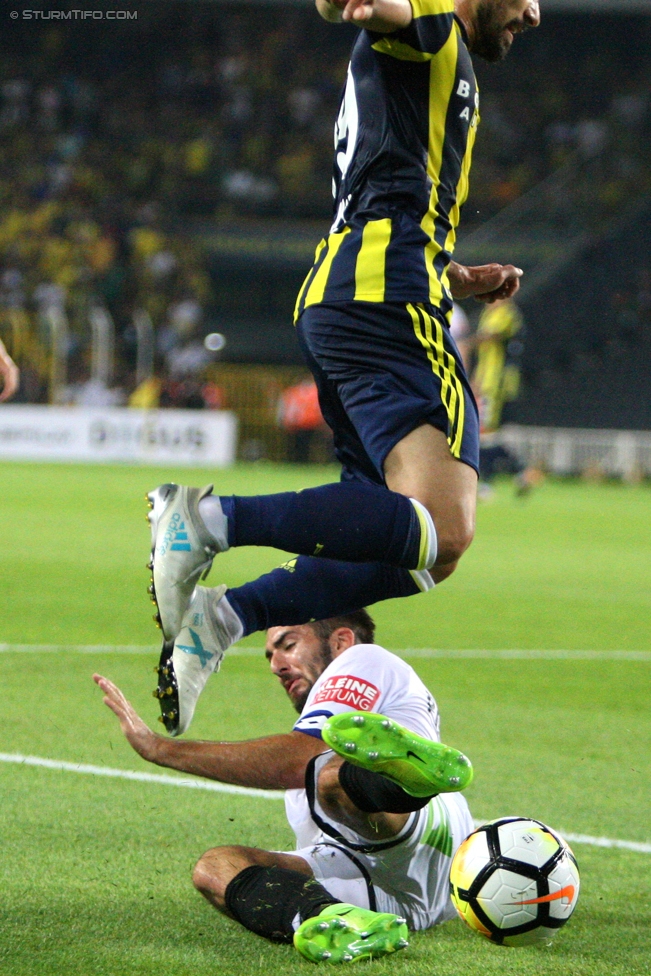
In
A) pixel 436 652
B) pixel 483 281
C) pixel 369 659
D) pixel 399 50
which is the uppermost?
pixel 399 50

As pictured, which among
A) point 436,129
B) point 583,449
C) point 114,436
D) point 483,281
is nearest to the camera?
point 436,129

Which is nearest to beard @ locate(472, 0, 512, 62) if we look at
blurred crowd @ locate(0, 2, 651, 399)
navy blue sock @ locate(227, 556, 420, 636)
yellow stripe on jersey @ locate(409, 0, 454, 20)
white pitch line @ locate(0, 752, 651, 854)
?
yellow stripe on jersey @ locate(409, 0, 454, 20)

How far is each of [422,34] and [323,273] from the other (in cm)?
68

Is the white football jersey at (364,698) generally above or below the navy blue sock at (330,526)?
below

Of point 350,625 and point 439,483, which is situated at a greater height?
point 439,483

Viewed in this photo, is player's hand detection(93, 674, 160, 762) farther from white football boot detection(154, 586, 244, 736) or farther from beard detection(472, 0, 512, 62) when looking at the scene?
beard detection(472, 0, 512, 62)

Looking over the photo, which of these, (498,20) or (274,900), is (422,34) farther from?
(274,900)

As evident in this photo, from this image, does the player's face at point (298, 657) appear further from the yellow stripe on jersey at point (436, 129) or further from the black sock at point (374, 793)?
the yellow stripe on jersey at point (436, 129)

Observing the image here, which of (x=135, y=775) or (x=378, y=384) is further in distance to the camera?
(x=135, y=775)

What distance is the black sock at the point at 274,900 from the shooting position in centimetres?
332

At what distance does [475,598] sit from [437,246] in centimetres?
663

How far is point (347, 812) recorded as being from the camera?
11.4 feet

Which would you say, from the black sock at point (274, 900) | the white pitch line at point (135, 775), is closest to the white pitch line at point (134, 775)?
the white pitch line at point (135, 775)

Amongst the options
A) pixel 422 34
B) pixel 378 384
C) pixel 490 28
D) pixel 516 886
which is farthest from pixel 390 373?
pixel 516 886
